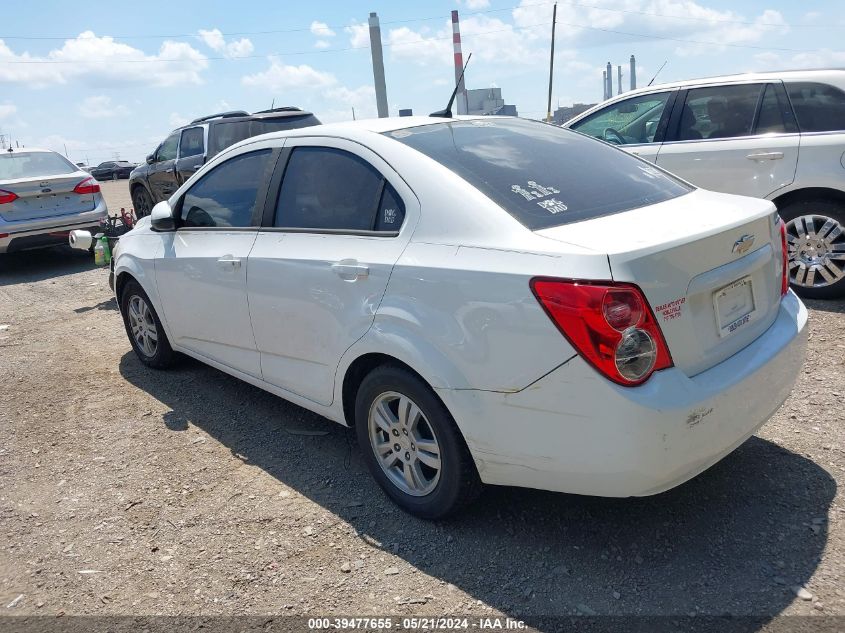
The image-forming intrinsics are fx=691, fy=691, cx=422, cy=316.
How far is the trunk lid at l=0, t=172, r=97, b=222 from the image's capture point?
9.07m

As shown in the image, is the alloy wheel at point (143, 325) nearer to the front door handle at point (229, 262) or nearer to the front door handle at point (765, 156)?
the front door handle at point (229, 262)

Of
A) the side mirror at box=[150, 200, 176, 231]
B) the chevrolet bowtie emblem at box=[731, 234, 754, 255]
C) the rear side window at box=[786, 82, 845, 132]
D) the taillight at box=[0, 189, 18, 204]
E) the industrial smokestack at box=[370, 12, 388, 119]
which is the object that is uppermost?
the industrial smokestack at box=[370, 12, 388, 119]

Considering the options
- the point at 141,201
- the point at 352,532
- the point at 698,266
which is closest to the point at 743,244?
the point at 698,266

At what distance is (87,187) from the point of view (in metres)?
9.80

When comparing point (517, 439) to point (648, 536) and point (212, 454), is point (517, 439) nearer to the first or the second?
point (648, 536)

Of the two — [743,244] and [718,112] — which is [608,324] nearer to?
[743,244]

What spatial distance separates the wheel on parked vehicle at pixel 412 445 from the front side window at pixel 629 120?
4.25 m

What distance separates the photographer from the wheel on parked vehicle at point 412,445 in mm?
2773

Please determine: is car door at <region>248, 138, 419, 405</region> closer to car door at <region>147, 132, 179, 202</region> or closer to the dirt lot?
the dirt lot

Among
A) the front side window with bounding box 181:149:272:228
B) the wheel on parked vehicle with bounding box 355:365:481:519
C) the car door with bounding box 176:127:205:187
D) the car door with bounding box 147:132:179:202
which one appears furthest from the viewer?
the car door with bounding box 147:132:179:202

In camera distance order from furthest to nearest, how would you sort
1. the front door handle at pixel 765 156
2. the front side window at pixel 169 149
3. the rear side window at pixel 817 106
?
the front side window at pixel 169 149
the front door handle at pixel 765 156
the rear side window at pixel 817 106

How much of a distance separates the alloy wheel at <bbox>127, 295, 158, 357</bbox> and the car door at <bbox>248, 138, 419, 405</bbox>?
5.36 feet

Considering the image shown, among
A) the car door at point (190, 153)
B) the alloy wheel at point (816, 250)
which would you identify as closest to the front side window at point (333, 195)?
the alloy wheel at point (816, 250)

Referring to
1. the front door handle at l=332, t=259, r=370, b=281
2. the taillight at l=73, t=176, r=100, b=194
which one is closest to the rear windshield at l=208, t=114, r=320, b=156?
the taillight at l=73, t=176, r=100, b=194
